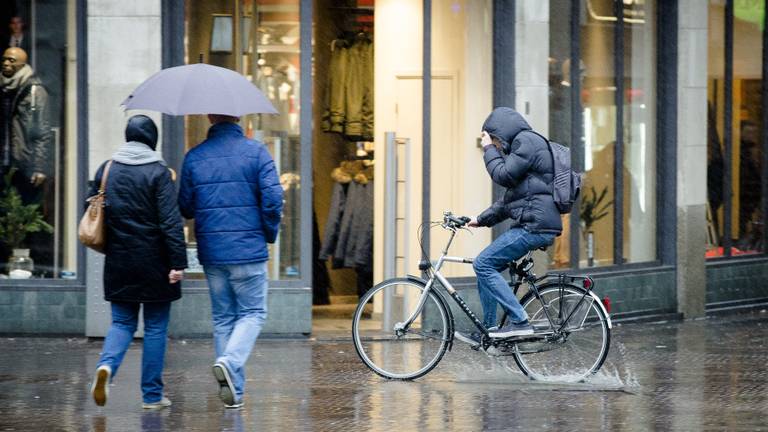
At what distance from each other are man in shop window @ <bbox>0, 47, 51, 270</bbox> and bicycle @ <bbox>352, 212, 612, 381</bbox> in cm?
372

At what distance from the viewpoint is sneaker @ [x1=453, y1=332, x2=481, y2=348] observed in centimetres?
987

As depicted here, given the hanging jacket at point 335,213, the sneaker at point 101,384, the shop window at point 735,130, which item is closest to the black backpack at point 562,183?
the sneaker at point 101,384

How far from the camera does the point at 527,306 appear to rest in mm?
9906

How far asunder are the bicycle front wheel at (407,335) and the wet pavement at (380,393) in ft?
0.40

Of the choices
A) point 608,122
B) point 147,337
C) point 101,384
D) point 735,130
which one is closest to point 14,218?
point 147,337

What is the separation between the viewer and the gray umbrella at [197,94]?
28.4 feet

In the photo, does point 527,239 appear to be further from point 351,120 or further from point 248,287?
point 351,120

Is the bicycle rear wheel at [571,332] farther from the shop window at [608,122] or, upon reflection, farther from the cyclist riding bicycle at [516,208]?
the shop window at [608,122]

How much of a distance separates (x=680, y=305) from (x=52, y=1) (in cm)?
661

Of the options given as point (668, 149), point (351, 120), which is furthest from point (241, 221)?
point (668, 149)

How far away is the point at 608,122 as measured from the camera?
542 inches

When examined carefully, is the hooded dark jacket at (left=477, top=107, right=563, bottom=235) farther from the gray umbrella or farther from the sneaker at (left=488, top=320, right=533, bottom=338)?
the gray umbrella

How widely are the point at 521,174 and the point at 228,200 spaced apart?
2.11 m

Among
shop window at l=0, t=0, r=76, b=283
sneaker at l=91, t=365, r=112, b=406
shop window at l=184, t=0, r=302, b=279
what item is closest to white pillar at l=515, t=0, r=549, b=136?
shop window at l=184, t=0, r=302, b=279
